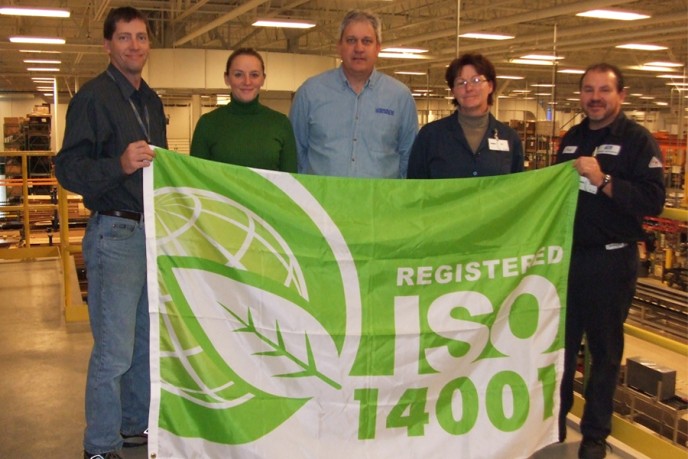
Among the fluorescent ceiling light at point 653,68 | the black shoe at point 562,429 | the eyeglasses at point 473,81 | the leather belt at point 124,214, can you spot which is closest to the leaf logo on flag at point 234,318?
the leather belt at point 124,214

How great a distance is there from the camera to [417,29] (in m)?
20.2

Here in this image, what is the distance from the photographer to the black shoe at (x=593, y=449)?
9.89 feet

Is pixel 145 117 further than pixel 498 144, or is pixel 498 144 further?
pixel 498 144

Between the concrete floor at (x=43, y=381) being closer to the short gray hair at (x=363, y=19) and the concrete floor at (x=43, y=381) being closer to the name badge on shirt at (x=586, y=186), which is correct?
the name badge on shirt at (x=586, y=186)

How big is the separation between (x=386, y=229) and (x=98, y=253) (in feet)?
3.53

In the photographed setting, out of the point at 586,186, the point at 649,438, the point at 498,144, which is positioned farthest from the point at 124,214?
the point at 649,438

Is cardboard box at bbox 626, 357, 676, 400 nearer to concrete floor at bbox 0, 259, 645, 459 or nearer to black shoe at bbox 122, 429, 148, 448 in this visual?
concrete floor at bbox 0, 259, 645, 459

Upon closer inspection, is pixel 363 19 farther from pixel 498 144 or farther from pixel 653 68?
pixel 653 68

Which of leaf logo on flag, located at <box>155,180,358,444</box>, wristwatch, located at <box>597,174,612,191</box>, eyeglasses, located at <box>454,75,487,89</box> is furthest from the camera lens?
eyeglasses, located at <box>454,75,487,89</box>

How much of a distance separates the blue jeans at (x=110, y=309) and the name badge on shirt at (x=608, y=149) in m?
1.88

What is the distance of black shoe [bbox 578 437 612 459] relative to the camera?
3.02 m

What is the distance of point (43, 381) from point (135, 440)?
1417mm

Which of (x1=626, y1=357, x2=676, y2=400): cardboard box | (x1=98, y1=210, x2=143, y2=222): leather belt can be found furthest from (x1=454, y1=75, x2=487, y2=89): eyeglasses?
(x1=626, y1=357, x2=676, y2=400): cardboard box

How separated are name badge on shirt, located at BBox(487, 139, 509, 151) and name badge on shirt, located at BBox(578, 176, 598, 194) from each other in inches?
12.9
